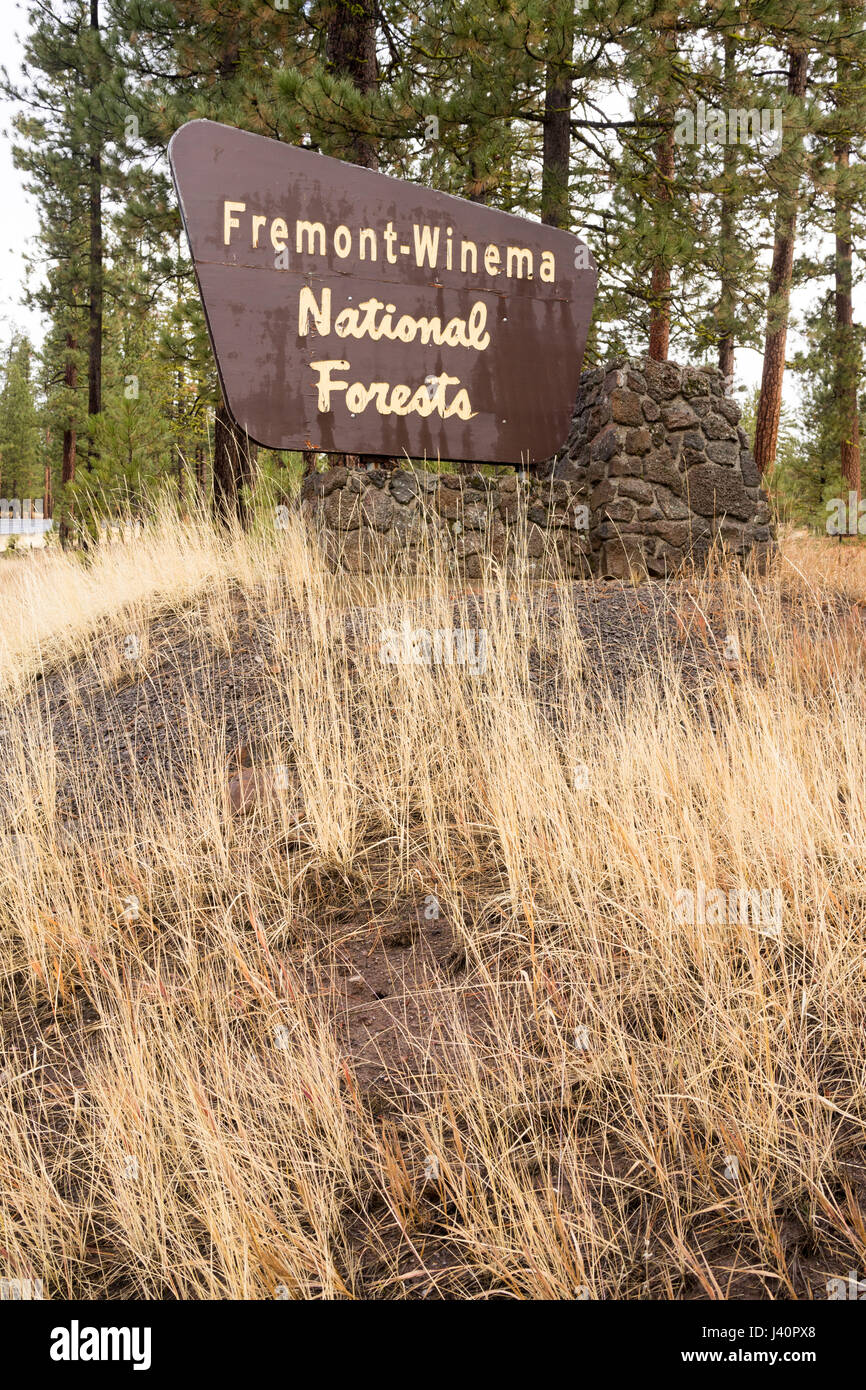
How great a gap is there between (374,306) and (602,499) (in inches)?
89.6

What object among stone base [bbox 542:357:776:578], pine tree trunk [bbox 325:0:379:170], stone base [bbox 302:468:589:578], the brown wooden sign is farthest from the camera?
pine tree trunk [bbox 325:0:379:170]

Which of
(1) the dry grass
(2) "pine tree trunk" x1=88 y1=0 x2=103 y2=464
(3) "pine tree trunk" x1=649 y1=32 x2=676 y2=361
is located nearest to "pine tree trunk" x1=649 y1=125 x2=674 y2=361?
(3) "pine tree trunk" x1=649 y1=32 x2=676 y2=361

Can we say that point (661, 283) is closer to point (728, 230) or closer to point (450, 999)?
point (728, 230)

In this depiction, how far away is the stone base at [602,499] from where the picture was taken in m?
7.18

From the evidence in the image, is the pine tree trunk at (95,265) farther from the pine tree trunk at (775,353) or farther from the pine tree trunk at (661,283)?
the pine tree trunk at (775,353)

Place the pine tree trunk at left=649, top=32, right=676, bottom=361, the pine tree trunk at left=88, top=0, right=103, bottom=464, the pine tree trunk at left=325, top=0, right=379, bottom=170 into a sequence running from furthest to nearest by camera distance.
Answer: the pine tree trunk at left=88, top=0, right=103, bottom=464, the pine tree trunk at left=325, top=0, right=379, bottom=170, the pine tree trunk at left=649, top=32, right=676, bottom=361

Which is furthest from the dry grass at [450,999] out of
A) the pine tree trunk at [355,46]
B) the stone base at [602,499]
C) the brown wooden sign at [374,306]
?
the pine tree trunk at [355,46]

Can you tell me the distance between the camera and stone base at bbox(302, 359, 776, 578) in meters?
7.18

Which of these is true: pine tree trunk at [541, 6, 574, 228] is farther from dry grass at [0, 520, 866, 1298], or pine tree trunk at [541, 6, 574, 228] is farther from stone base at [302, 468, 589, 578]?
dry grass at [0, 520, 866, 1298]

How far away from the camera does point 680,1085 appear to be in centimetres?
246

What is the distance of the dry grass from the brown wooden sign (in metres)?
2.51
